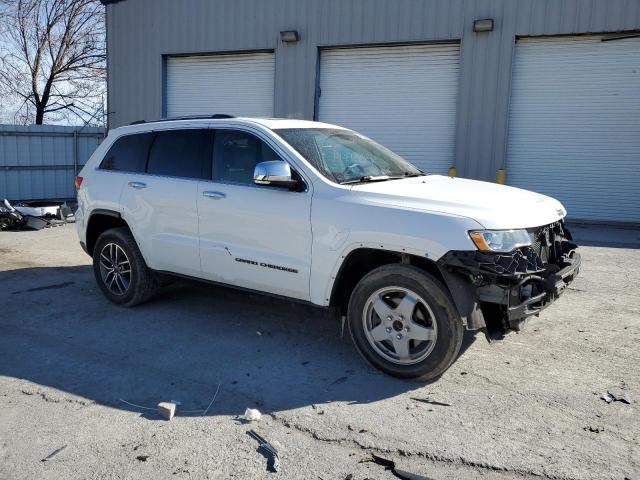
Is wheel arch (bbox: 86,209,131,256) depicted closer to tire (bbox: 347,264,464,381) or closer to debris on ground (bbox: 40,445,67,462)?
tire (bbox: 347,264,464,381)

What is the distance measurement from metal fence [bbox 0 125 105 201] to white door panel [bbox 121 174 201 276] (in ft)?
38.9

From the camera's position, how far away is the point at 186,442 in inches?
142

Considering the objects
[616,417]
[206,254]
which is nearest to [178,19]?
[206,254]

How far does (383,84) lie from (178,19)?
6221 millimetres

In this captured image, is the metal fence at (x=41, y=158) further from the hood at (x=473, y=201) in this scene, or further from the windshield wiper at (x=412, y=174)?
the hood at (x=473, y=201)

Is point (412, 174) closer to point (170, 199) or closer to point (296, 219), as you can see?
point (296, 219)

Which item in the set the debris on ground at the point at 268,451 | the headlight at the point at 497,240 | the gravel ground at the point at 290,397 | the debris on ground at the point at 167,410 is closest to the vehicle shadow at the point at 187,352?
the gravel ground at the point at 290,397

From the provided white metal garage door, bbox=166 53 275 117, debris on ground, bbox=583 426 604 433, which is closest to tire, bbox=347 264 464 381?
debris on ground, bbox=583 426 604 433

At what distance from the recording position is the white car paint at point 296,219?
4.27 metres

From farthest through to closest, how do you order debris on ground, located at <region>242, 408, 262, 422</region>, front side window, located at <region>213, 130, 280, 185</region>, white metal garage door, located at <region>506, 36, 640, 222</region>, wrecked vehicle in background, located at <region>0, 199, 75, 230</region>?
1. white metal garage door, located at <region>506, 36, 640, 222</region>
2. wrecked vehicle in background, located at <region>0, 199, 75, 230</region>
3. front side window, located at <region>213, 130, 280, 185</region>
4. debris on ground, located at <region>242, 408, 262, 422</region>

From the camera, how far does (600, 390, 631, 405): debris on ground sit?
4.15 m

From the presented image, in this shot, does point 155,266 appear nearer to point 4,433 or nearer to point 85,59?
point 4,433

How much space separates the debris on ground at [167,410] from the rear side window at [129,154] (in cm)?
289

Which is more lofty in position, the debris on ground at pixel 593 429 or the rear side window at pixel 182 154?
the rear side window at pixel 182 154
